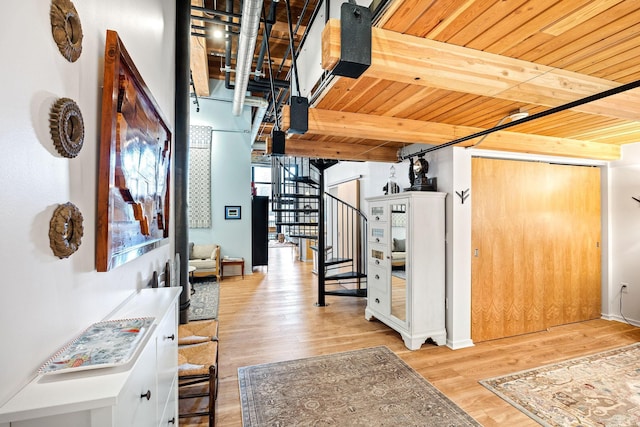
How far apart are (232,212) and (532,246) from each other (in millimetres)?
5877

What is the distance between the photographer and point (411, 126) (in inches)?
123

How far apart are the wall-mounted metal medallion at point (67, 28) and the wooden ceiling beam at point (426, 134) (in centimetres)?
171

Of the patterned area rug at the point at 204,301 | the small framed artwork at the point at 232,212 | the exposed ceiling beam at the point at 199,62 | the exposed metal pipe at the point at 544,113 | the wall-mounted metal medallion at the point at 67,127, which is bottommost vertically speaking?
the patterned area rug at the point at 204,301

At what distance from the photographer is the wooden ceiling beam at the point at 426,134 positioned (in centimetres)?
283

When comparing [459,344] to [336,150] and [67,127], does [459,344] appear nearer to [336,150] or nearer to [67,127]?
[336,150]

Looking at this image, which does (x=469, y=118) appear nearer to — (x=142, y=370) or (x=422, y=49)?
(x=422, y=49)

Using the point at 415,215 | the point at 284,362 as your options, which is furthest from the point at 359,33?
the point at 284,362

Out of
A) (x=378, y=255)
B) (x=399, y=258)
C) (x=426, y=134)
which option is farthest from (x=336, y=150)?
(x=399, y=258)

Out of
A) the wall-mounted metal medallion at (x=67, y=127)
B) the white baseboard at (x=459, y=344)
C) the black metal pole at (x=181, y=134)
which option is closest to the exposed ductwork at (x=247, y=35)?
the black metal pole at (x=181, y=134)

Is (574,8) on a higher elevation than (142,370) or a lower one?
higher

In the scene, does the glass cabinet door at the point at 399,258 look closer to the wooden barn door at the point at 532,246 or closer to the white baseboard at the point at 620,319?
the wooden barn door at the point at 532,246

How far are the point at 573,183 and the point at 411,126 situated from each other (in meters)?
2.94

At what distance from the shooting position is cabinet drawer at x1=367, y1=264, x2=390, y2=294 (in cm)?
389

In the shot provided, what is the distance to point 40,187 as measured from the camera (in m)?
0.79
